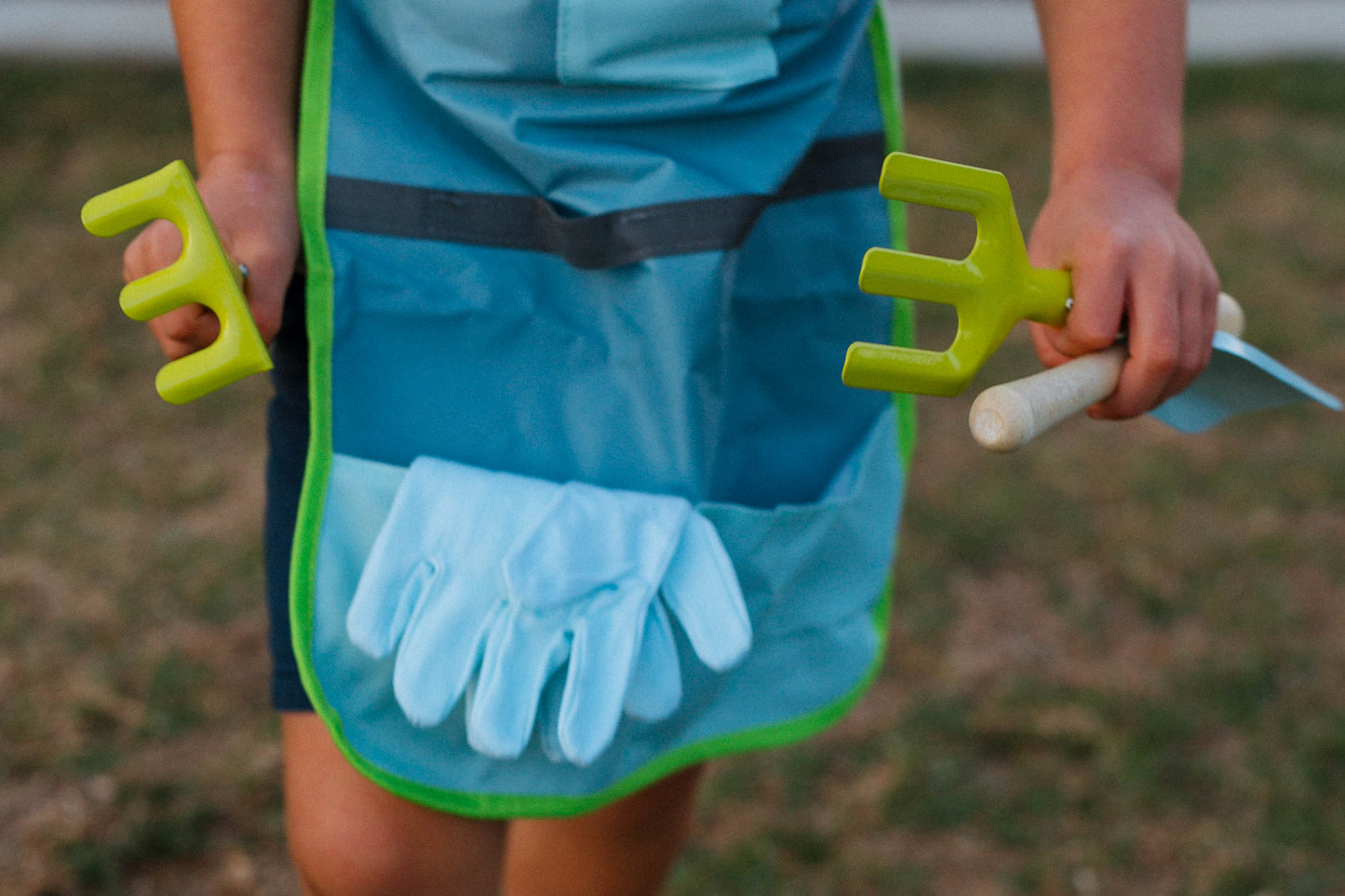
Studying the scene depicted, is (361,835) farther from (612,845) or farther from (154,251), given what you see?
(154,251)

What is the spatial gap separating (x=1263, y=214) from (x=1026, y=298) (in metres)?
2.88

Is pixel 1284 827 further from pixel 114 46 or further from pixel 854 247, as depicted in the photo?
pixel 114 46

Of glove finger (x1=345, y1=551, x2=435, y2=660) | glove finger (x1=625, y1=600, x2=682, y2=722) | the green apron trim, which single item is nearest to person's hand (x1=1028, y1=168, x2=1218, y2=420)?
the green apron trim

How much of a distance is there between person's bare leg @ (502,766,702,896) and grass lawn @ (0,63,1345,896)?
1.14 ft

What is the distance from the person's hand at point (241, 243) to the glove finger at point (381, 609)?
168mm

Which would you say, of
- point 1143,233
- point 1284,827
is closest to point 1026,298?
point 1143,233

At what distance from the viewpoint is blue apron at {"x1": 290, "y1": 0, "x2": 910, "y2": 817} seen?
86 centimetres

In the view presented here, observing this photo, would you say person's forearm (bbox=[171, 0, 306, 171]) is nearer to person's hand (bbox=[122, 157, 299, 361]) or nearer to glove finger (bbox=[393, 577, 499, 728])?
person's hand (bbox=[122, 157, 299, 361])

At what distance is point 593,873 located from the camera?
3.79 ft

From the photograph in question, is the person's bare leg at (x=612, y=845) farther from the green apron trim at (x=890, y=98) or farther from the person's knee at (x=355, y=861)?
the green apron trim at (x=890, y=98)

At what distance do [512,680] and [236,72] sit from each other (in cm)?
44

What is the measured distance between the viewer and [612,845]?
114 cm

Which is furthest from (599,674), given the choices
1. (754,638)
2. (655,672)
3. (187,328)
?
(187,328)

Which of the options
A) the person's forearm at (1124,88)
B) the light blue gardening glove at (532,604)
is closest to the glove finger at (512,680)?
the light blue gardening glove at (532,604)
